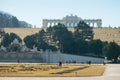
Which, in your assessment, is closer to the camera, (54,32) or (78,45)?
(78,45)

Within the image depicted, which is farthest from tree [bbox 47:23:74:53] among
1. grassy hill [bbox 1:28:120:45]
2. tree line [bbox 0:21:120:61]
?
grassy hill [bbox 1:28:120:45]

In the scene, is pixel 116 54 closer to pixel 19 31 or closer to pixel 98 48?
pixel 98 48

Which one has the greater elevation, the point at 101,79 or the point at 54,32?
the point at 54,32

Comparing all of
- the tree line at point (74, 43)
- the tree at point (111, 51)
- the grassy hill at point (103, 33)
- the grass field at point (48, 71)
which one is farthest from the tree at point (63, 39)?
the grass field at point (48, 71)

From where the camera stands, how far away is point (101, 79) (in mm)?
35656

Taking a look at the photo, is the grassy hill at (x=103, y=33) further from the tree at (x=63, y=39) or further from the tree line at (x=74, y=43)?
the tree at (x=63, y=39)

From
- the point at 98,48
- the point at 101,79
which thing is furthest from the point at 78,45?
the point at 101,79

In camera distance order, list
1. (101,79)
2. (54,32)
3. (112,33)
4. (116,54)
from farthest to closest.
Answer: (112,33)
(54,32)
(116,54)
(101,79)

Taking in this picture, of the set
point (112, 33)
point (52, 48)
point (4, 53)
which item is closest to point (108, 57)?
point (52, 48)

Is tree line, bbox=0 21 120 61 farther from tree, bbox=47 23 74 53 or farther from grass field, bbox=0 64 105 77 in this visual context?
grass field, bbox=0 64 105 77

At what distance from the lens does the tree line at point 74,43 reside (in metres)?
95.5

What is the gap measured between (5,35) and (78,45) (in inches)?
973

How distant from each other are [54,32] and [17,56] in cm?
1623

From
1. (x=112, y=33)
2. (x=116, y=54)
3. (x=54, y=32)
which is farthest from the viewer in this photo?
(x=112, y=33)
